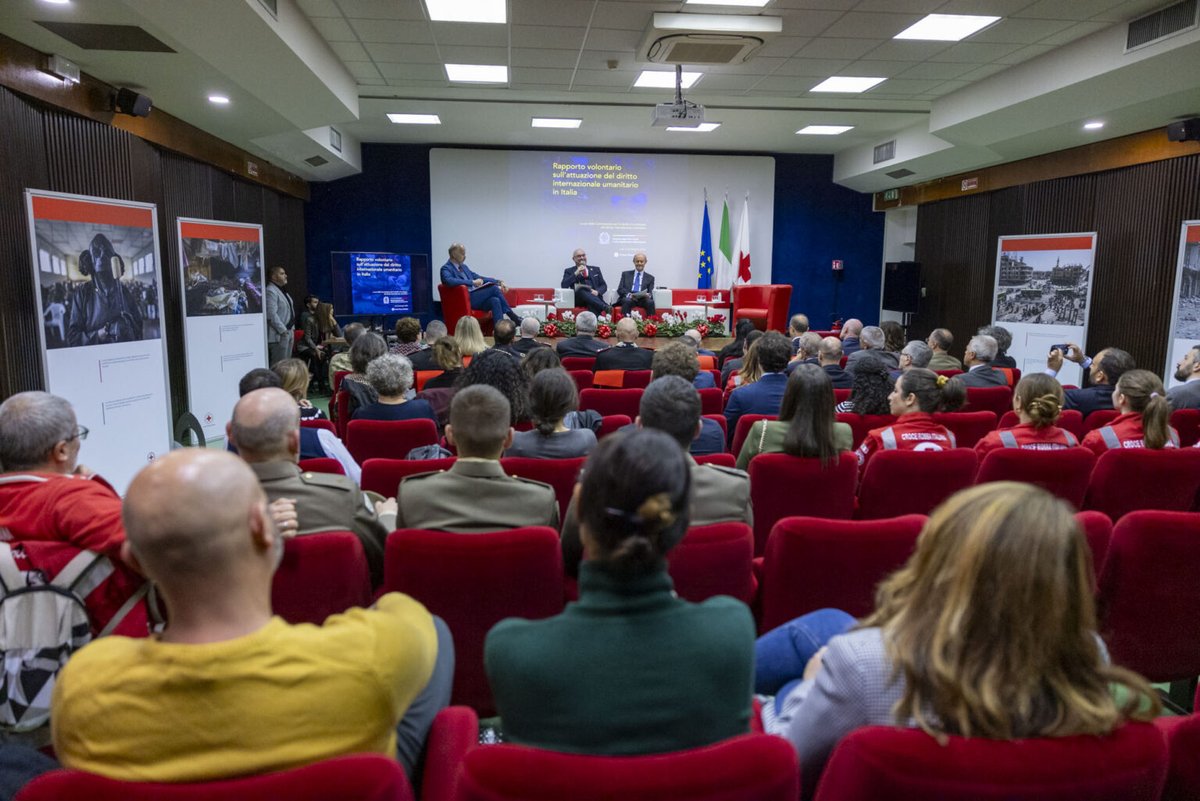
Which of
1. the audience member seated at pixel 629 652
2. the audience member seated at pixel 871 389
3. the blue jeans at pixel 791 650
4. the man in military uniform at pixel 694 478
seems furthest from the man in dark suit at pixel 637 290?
the audience member seated at pixel 629 652

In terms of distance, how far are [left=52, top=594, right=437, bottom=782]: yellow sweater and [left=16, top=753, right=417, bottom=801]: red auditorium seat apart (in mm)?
94

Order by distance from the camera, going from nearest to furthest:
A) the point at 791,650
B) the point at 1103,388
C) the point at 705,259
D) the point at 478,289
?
the point at 791,650 → the point at 1103,388 → the point at 478,289 → the point at 705,259

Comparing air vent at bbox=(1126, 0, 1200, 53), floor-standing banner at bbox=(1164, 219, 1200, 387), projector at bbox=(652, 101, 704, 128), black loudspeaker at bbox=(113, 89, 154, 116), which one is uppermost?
air vent at bbox=(1126, 0, 1200, 53)

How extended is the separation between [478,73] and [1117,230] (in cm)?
732

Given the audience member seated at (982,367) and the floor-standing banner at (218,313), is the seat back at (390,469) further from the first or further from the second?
the floor-standing banner at (218,313)

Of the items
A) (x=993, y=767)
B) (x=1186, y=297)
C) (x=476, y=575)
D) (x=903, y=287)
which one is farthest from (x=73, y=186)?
(x=903, y=287)

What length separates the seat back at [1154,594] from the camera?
204 centimetres

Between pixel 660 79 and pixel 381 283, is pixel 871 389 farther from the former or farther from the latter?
pixel 381 283

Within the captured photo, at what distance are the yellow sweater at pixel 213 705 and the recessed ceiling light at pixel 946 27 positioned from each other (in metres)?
6.91

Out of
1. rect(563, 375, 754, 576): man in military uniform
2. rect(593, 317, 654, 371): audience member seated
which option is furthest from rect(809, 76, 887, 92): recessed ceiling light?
rect(563, 375, 754, 576): man in military uniform

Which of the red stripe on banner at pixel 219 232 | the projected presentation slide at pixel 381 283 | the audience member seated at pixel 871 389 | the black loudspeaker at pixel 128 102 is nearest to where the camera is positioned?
the audience member seated at pixel 871 389

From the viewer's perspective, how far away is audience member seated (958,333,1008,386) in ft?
17.0

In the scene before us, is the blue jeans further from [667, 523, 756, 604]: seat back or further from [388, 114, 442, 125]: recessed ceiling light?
[388, 114, 442, 125]: recessed ceiling light

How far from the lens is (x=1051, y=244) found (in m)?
9.39
